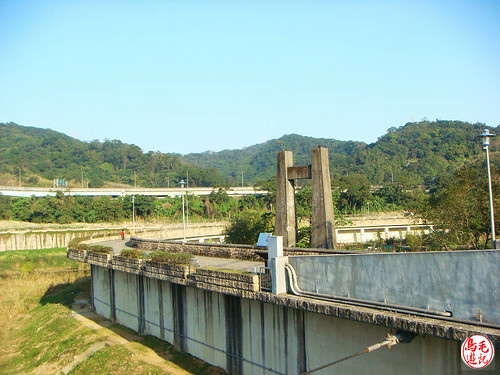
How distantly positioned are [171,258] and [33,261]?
3720 cm

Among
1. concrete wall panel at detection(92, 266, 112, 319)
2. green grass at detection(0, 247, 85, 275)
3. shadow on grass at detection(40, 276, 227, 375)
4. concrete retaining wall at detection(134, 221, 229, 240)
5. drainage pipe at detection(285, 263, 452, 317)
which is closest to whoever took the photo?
drainage pipe at detection(285, 263, 452, 317)

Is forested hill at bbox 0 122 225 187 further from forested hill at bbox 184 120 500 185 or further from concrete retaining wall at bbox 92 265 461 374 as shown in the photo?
concrete retaining wall at bbox 92 265 461 374

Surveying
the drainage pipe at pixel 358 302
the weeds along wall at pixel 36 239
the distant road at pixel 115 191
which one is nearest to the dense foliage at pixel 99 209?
the distant road at pixel 115 191

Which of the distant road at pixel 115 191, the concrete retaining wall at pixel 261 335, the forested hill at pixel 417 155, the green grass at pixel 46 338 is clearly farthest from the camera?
the forested hill at pixel 417 155

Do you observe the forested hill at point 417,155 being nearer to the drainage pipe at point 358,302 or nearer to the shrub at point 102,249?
the shrub at point 102,249

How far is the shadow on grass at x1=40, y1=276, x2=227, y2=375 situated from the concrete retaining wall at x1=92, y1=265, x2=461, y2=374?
30 cm

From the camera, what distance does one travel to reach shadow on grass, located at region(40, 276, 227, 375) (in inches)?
638

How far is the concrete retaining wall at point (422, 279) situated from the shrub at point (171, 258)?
6.86 m

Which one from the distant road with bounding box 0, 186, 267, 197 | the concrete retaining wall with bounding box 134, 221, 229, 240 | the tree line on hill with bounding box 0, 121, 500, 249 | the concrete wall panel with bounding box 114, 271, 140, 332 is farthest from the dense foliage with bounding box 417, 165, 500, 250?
the distant road with bounding box 0, 186, 267, 197

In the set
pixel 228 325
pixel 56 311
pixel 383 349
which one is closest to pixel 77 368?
pixel 228 325

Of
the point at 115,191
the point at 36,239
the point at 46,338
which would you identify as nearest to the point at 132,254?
the point at 46,338

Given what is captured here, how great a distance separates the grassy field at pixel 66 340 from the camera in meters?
17.4

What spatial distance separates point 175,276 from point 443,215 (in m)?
17.4

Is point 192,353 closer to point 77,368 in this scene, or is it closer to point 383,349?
point 77,368
